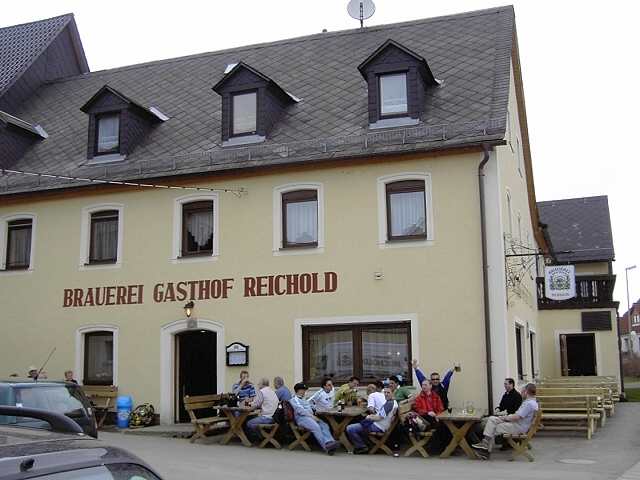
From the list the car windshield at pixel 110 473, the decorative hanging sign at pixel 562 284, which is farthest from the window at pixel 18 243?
the car windshield at pixel 110 473

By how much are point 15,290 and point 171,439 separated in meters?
6.74

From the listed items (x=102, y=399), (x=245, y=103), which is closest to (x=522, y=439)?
(x=102, y=399)

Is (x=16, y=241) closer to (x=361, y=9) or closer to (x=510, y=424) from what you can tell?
(x=361, y=9)

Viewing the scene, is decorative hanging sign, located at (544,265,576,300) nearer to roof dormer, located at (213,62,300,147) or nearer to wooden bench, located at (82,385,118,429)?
roof dormer, located at (213,62,300,147)

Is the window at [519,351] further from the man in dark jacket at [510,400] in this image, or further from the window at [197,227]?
the window at [197,227]

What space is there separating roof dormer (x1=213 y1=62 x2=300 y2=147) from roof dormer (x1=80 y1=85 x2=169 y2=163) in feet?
8.73

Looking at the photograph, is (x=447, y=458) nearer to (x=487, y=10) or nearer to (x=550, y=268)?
(x=550, y=268)

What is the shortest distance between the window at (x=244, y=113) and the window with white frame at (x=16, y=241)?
230 inches

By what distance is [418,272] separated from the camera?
A: 53.9ft

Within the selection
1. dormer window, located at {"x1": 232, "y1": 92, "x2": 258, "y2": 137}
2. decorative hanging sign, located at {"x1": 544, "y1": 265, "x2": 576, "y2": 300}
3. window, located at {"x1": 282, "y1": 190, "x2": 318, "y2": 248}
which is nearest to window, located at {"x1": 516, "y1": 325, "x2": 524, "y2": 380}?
decorative hanging sign, located at {"x1": 544, "y1": 265, "x2": 576, "y2": 300}

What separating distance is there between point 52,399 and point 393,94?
10.5 metres

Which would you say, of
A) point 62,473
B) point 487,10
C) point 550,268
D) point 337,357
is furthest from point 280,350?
point 62,473

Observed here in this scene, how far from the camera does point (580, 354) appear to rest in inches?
1185

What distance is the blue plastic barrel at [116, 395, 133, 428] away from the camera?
59.0ft
